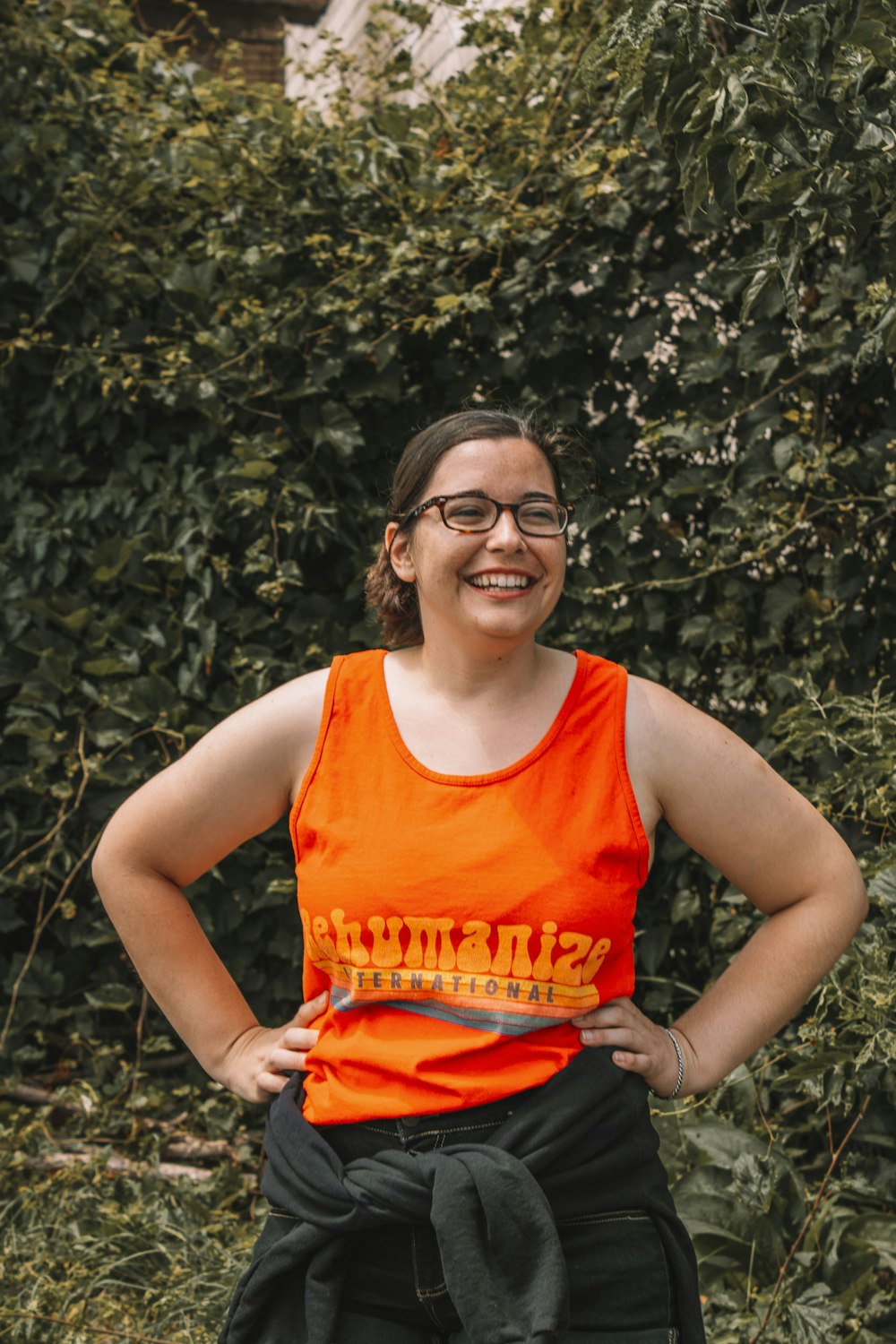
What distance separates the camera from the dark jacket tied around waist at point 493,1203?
1537mm

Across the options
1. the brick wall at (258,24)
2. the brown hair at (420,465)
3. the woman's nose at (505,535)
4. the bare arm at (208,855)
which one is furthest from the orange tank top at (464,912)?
the brick wall at (258,24)

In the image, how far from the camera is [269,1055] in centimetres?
191

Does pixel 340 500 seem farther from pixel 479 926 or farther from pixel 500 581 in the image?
pixel 479 926

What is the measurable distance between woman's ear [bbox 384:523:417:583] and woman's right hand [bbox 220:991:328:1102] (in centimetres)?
64

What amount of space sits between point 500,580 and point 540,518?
0.12m

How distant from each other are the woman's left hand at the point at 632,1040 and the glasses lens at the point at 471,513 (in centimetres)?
69

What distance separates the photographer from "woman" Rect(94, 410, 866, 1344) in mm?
1610

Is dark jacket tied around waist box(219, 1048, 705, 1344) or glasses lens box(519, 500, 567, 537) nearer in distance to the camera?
dark jacket tied around waist box(219, 1048, 705, 1344)

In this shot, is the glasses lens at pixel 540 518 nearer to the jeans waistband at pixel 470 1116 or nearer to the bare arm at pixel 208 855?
the bare arm at pixel 208 855

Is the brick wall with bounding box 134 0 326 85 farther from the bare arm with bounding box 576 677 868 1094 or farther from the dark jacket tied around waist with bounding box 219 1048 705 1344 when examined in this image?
the dark jacket tied around waist with bounding box 219 1048 705 1344

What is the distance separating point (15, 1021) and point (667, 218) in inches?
115

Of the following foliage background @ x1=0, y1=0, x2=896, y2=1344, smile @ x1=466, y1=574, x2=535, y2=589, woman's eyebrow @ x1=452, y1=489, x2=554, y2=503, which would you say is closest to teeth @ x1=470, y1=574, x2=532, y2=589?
smile @ x1=466, y1=574, x2=535, y2=589

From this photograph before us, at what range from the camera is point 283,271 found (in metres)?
3.62

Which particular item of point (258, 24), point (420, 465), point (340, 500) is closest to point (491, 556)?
point (420, 465)
